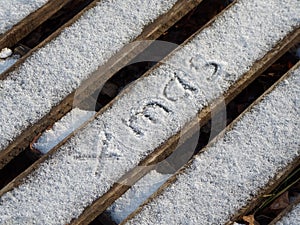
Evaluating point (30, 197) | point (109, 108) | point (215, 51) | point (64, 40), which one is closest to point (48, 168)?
point (30, 197)

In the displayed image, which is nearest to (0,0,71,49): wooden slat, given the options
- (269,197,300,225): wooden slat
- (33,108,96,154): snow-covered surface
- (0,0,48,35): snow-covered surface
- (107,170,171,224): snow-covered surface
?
(0,0,48,35): snow-covered surface

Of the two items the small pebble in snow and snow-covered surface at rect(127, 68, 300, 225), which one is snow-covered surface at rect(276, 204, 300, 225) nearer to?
snow-covered surface at rect(127, 68, 300, 225)

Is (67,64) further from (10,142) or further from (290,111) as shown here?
(290,111)

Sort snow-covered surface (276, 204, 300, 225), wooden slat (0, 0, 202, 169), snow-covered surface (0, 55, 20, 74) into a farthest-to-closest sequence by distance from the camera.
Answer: snow-covered surface (0, 55, 20, 74) → wooden slat (0, 0, 202, 169) → snow-covered surface (276, 204, 300, 225)

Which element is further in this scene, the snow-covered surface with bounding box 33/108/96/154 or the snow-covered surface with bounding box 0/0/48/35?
the snow-covered surface with bounding box 0/0/48/35

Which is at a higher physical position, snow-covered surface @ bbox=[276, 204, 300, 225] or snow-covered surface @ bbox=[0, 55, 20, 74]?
snow-covered surface @ bbox=[0, 55, 20, 74]

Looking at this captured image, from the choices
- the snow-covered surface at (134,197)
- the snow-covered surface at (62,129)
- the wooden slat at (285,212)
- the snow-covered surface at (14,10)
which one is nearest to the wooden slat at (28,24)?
the snow-covered surface at (14,10)

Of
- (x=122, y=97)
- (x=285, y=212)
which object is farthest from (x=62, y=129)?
(x=285, y=212)

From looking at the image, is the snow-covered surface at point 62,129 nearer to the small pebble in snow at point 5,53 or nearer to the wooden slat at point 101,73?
the wooden slat at point 101,73
